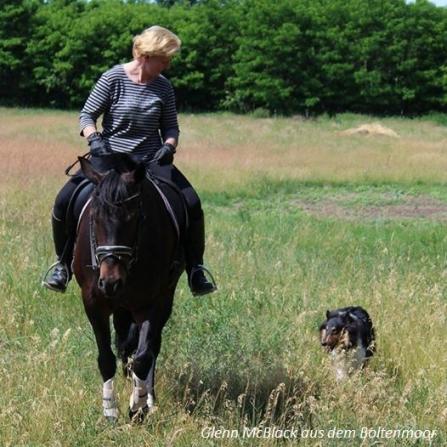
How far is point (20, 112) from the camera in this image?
42.5m

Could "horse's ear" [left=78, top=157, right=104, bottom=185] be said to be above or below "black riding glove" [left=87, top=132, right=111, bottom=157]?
below

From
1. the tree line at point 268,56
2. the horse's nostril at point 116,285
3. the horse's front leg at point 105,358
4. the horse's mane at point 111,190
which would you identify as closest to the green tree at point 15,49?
the tree line at point 268,56

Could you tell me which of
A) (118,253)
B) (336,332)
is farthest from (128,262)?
(336,332)

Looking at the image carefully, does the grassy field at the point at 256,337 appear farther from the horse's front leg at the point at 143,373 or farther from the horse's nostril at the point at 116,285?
the horse's nostril at the point at 116,285

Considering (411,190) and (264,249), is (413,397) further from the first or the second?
(411,190)

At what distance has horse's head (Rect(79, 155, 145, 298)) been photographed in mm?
4293

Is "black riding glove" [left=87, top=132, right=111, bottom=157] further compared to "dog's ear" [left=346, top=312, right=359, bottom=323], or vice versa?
"dog's ear" [left=346, top=312, right=359, bottom=323]

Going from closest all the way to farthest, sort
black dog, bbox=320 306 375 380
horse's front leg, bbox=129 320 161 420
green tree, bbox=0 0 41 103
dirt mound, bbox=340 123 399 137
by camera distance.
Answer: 1. horse's front leg, bbox=129 320 161 420
2. black dog, bbox=320 306 375 380
3. dirt mound, bbox=340 123 399 137
4. green tree, bbox=0 0 41 103

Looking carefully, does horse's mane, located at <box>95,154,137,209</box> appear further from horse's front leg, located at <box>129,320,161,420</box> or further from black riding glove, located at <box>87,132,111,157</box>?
horse's front leg, located at <box>129,320,161,420</box>

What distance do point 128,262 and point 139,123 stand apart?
1.32 metres

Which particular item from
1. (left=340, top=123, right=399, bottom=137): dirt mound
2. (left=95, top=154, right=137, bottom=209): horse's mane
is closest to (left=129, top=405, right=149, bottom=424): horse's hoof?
(left=95, top=154, right=137, bottom=209): horse's mane

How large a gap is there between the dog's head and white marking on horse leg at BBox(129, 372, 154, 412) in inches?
61.9

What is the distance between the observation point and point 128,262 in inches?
174

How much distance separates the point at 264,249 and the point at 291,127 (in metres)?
27.1
